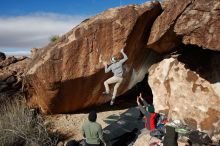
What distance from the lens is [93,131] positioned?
821 centimetres

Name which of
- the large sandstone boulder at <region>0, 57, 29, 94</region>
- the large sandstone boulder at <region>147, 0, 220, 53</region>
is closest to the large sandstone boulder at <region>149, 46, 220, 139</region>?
the large sandstone boulder at <region>147, 0, 220, 53</region>

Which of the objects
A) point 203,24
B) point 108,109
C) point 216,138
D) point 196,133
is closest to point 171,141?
point 196,133

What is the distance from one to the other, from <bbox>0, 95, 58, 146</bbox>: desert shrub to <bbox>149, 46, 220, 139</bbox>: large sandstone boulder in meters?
3.47

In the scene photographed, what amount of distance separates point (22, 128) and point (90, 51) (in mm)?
2976

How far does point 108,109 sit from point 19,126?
3183mm

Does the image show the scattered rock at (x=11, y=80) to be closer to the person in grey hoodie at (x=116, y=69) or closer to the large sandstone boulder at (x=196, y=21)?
the person in grey hoodie at (x=116, y=69)

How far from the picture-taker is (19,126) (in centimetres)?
1138

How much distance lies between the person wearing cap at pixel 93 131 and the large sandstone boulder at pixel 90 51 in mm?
3367

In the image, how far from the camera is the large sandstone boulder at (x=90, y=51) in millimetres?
11141

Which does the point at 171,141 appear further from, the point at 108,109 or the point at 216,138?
the point at 108,109

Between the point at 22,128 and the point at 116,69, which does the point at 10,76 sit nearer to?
the point at 22,128

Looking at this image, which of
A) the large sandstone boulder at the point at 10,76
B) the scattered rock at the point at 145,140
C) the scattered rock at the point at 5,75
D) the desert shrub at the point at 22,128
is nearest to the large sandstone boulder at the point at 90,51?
the desert shrub at the point at 22,128

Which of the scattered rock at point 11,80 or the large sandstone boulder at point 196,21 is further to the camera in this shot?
the scattered rock at point 11,80

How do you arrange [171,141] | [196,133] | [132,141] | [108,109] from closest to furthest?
[171,141], [196,133], [132,141], [108,109]
